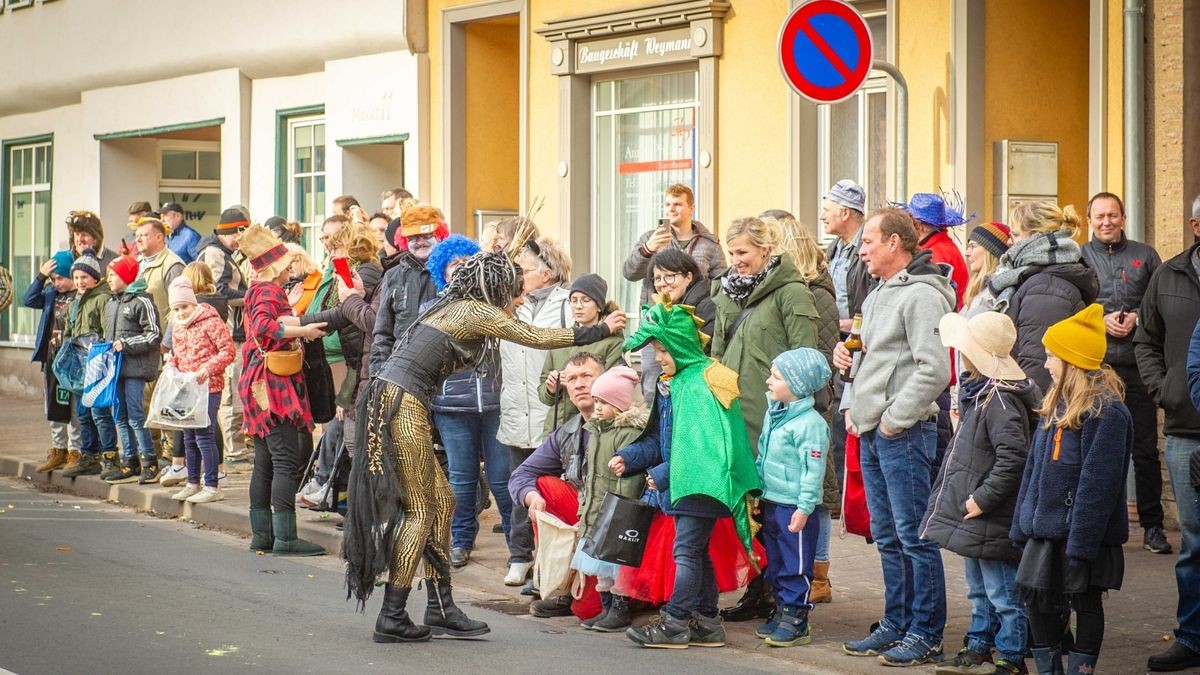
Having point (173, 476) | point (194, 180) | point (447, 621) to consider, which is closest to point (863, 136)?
point (173, 476)

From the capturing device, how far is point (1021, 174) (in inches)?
480

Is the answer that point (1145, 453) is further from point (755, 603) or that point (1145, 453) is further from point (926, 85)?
point (926, 85)

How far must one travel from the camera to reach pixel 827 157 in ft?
44.6

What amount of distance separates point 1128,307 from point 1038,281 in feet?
8.20

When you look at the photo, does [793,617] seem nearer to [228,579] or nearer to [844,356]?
[844,356]

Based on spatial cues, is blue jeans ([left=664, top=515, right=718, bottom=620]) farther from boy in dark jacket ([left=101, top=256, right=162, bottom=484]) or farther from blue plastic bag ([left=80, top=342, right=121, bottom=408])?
blue plastic bag ([left=80, top=342, right=121, bottom=408])

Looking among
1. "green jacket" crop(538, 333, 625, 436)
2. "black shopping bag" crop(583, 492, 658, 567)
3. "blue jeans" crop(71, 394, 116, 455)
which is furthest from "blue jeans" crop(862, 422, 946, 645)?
"blue jeans" crop(71, 394, 116, 455)

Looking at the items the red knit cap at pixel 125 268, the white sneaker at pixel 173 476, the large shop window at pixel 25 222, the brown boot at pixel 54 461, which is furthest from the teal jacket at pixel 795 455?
the large shop window at pixel 25 222

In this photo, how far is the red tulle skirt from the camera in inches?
331

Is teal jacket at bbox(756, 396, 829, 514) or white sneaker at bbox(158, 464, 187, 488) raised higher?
teal jacket at bbox(756, 396, 829, 514)

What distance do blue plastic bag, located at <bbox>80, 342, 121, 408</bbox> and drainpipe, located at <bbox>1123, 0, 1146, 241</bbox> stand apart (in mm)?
7792

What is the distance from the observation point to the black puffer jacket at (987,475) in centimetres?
705

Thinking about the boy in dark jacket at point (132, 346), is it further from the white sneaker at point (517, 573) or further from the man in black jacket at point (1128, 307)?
the man in black jacket at point (1128, 307)

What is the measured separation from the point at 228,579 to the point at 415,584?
1.08 meters
